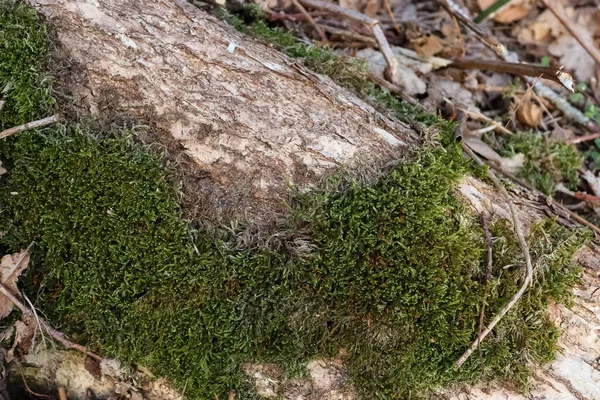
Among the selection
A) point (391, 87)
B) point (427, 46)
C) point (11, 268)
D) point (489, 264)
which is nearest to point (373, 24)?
point (391, 87)

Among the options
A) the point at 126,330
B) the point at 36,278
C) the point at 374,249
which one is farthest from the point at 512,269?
the point at 36,278

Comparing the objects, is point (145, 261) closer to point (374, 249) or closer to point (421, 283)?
point (374, 249)

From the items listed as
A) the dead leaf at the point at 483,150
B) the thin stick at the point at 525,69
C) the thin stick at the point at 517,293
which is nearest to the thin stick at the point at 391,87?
the dead leaf at the point at 483,150

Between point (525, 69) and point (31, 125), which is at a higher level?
point (525, 69)

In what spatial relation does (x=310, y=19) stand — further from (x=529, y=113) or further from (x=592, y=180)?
(x=592, y=180)

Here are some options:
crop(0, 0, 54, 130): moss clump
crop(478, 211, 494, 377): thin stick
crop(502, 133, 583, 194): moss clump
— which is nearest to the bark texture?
crop(0, 0, 54, 130): moss clump
